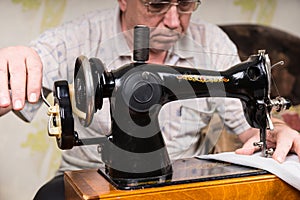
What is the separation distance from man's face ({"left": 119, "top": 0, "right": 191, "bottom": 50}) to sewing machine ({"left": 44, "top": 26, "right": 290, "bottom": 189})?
319 millimetres

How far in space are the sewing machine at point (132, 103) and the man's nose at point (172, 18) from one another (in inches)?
17.4

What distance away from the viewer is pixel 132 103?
993mm

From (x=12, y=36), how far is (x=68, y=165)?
66 centimetres

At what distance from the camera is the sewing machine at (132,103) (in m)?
0.99

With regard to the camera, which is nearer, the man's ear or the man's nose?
the man's nose

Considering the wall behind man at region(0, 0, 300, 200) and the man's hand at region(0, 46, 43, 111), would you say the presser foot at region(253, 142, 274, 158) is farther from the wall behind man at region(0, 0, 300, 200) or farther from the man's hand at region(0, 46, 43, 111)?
the wall behind man at region(0, 0, 300, 200)

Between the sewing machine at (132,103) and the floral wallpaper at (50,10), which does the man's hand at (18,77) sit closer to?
the sewing machine at (132,103)

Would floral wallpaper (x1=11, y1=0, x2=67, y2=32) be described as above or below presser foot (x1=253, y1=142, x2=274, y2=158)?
above

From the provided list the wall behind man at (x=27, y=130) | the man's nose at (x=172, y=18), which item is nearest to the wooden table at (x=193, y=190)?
the man's nose at (x=172, y=18)

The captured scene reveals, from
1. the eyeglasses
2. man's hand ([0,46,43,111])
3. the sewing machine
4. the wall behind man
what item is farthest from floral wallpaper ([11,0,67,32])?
the sewing machine

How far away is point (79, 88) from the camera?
1004 millimetres

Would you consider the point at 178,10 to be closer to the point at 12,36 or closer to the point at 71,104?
the point at 71,104

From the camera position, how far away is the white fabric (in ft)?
3.38

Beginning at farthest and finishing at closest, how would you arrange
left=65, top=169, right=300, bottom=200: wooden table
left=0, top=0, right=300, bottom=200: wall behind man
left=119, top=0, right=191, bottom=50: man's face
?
left=0, top=0, right=300, bottom=200: wall behind man < left=119, top=0, right=191, bottom=50: man's face < left=65, top=169, right=300, bottom=200: wooden table
